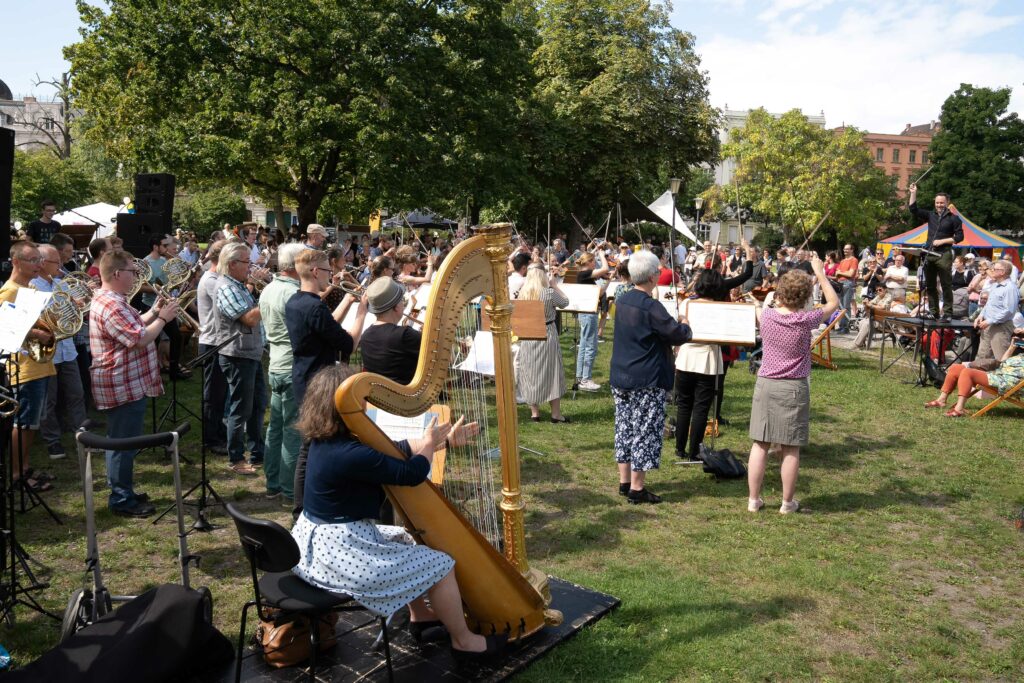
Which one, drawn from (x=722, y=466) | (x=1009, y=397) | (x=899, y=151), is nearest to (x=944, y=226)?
(x=1009, y=397)

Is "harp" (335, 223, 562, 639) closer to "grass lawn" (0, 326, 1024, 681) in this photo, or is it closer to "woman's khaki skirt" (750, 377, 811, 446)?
"grass lawn" (0, 326, 1024, 681)

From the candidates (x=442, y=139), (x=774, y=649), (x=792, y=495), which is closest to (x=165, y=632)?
(x=774, y=649)

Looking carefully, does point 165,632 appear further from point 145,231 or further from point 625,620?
point 145,231

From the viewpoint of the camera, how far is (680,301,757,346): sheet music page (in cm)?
688

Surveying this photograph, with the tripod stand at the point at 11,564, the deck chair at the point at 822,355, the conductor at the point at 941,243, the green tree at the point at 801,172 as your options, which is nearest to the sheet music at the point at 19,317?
the tripod stand at the point at 11,564

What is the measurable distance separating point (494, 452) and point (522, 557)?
335 cm

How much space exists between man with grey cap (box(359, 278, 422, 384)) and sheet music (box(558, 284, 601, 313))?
4.95 meters

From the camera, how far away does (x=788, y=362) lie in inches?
236

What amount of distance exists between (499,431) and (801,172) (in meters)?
55.8

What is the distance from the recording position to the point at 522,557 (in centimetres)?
420

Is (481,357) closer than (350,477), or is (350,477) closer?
(350,477)

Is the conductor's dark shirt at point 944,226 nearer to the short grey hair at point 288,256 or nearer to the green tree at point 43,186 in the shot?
the short grey hair at point 288,256

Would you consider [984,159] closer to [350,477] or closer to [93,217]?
[93,217]

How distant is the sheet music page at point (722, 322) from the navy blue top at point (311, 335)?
3.24 m
